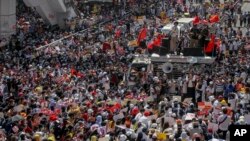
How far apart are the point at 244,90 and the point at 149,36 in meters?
14.4

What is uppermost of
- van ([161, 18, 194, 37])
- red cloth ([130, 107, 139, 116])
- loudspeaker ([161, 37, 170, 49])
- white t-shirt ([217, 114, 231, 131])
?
white t-shirt ([217, 114, 231, 131])

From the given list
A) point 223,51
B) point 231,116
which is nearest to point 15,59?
point 223,51

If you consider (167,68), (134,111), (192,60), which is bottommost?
(167,68)

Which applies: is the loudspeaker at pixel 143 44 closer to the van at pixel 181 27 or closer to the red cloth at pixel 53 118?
the van at pixel 181 27

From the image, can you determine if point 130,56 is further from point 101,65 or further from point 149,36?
point 149,36

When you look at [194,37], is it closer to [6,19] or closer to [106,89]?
[106,89]

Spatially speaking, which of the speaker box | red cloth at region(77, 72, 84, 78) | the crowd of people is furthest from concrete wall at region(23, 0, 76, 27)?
the speaker box

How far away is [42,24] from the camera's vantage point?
46.8 meters

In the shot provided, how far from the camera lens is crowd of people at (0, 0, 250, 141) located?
21.5 m

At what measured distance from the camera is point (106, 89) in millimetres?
30188

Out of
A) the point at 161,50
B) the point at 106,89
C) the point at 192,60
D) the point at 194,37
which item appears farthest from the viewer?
the point at 161,50

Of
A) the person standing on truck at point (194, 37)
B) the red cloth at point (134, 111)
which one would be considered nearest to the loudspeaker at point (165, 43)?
the person standing on truck at point (194, 37)

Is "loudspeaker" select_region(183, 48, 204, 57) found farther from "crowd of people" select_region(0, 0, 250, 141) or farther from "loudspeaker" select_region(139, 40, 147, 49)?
"loudspeaker" select_region(139, 40, 147, 49)

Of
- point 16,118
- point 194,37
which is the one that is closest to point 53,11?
point 194,37
